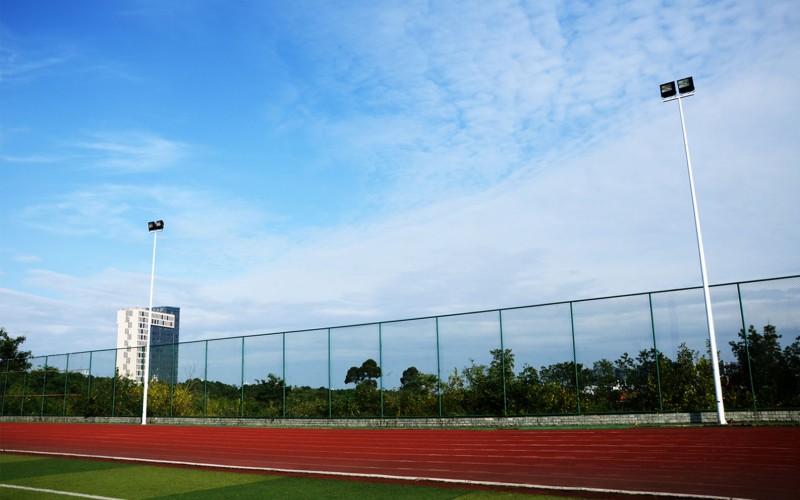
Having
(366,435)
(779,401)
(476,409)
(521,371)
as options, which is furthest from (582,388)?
(366,435)

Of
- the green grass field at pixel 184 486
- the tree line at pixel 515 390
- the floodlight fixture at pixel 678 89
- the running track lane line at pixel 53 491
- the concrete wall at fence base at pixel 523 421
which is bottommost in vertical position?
the green grass field at pixel 184 486

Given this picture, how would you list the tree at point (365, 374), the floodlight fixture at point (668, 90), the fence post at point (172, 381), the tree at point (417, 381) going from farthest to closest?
the fence post at point (172, 381), the tree at point (365, 374), the tree at point (417, 381), the floodlight fixture at point (668, 90)

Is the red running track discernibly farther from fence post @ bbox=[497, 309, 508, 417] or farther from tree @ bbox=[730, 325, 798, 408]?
fence post @ bbox=[497, 309, 508, 417]

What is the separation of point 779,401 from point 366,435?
1068 cm

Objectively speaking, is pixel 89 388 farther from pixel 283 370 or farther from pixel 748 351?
pixel 748 351

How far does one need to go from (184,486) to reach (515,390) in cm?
1204

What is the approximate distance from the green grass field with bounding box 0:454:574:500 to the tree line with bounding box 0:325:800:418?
1031cm

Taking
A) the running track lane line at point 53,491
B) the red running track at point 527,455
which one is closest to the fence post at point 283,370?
the red running track at point 527,455

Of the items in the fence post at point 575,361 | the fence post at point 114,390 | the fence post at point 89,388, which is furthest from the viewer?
the fence post at point 89,388

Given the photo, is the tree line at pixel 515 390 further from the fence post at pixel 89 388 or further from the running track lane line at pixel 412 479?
the running track lane line at pixel 412 479

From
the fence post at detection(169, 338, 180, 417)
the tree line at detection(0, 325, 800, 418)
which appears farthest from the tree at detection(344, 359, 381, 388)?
the fence post at detection(169, 338, 180, 417)

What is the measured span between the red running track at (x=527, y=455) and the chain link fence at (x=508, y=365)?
2284 mm

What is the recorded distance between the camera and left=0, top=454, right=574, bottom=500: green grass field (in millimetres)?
8773

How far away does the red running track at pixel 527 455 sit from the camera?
8.71 meters
